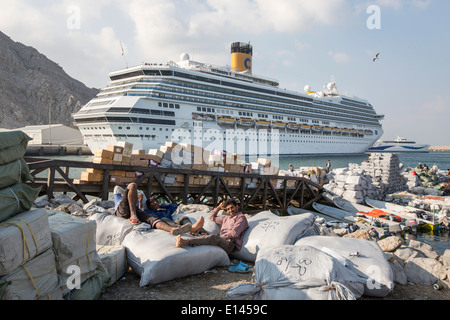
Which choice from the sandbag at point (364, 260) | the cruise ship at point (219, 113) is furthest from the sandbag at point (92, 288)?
the cruise ship at point (219, 113)

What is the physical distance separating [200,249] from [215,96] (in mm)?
36459

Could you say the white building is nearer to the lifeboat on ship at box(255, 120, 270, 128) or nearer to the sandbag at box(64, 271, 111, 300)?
the lifeboat on ship at box(255, 120, 270, 128)

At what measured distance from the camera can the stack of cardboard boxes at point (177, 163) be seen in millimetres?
8172

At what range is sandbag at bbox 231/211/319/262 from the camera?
450 centimetres

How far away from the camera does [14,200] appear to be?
111 inches

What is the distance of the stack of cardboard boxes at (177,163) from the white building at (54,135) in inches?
1586

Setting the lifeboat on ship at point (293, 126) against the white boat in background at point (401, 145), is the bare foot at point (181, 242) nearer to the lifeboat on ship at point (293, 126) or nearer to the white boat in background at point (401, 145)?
the lifeboat on ship at point (293, 126)

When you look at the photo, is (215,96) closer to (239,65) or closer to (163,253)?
(239,65)

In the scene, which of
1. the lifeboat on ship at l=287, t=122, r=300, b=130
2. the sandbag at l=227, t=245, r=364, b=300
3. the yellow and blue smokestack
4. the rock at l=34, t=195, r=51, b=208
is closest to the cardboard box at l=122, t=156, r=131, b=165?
the rock at l=34, t=195, r=51, b=208

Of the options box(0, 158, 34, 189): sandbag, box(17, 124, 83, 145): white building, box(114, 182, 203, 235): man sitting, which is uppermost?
box(17, 124, 83, 145): white building

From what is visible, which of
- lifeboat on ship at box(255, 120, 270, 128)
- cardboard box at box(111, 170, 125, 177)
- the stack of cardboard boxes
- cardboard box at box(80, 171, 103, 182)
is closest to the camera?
cardboard box at box(80, 171, 103, 182)

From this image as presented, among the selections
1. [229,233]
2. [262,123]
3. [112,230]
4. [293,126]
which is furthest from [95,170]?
[293,126]

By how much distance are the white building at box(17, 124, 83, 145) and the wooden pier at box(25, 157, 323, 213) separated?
1465 inches

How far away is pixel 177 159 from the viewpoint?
9508 mm
